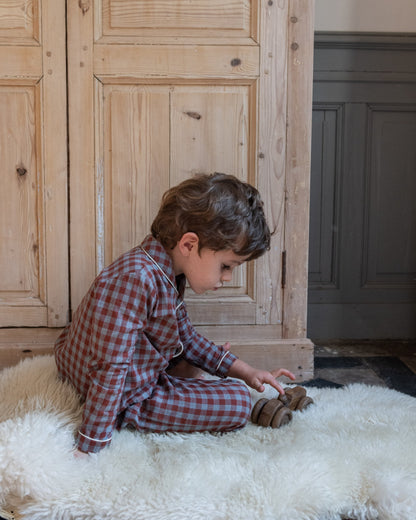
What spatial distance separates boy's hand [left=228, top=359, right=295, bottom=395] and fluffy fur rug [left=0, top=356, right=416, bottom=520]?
0.11m

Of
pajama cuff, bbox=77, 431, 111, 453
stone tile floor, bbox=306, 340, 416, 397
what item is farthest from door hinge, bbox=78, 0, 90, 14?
stone tile floor, bbox=306, 340, 416, 397

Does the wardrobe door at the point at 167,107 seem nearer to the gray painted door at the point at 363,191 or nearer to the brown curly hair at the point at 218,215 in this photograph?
the brown curly hair at the point at 218,215

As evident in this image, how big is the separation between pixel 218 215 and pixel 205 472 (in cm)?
52

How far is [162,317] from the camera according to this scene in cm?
129

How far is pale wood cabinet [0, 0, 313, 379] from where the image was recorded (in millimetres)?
1688

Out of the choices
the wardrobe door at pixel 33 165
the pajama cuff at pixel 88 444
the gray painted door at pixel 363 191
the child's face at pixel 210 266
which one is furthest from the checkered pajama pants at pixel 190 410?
the gray painted door at pixel 363 191

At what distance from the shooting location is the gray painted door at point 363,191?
2.26m

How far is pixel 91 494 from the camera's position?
104 cm

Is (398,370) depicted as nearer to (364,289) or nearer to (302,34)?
(364,289)

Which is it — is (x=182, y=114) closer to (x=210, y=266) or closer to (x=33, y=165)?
(x=33, y=165)

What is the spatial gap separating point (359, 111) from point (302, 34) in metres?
0.66

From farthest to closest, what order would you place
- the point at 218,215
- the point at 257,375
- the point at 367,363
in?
the point at 367,363
the point at 257,375
the point at 218,215

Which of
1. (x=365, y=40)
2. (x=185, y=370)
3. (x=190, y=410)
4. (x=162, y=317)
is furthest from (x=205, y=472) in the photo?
(x=365, y=40)

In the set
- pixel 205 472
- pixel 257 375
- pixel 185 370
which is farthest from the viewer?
pixel 185 370
